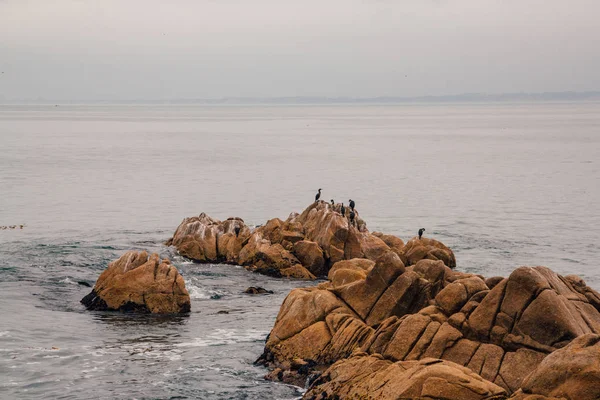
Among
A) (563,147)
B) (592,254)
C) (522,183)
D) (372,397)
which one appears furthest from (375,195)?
(563,147)

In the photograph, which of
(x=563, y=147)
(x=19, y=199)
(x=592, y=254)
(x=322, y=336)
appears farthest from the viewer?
(x=563, y=147)

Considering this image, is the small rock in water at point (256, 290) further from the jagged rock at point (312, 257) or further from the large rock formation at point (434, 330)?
the large rock formation at point (434, 330)

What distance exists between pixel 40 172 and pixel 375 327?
9576 cm

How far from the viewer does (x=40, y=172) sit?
116188mm

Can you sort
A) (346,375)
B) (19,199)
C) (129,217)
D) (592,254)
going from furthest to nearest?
(19,199), (129,217), (592,254), (346,375)

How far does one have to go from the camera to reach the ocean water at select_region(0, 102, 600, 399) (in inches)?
1217

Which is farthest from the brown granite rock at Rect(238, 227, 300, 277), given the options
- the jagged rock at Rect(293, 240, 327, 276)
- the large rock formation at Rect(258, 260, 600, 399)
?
the large rock formation at Rect(258, 260, 600, 399)

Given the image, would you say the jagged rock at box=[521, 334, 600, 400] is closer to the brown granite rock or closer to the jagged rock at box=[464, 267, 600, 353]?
the jagged rock at box=[464, 267, 600, 353]

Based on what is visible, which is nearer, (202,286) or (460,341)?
(460,341)

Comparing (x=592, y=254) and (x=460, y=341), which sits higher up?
(x=460, y=341)

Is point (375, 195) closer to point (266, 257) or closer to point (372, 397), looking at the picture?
point (266, 257)

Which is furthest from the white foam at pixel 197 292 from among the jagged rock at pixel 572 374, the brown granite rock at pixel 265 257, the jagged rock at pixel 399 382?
the jagged rock at pixel 572 374

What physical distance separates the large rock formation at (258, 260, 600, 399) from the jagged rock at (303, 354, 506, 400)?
51 mm

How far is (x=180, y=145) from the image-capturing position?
601 ft
